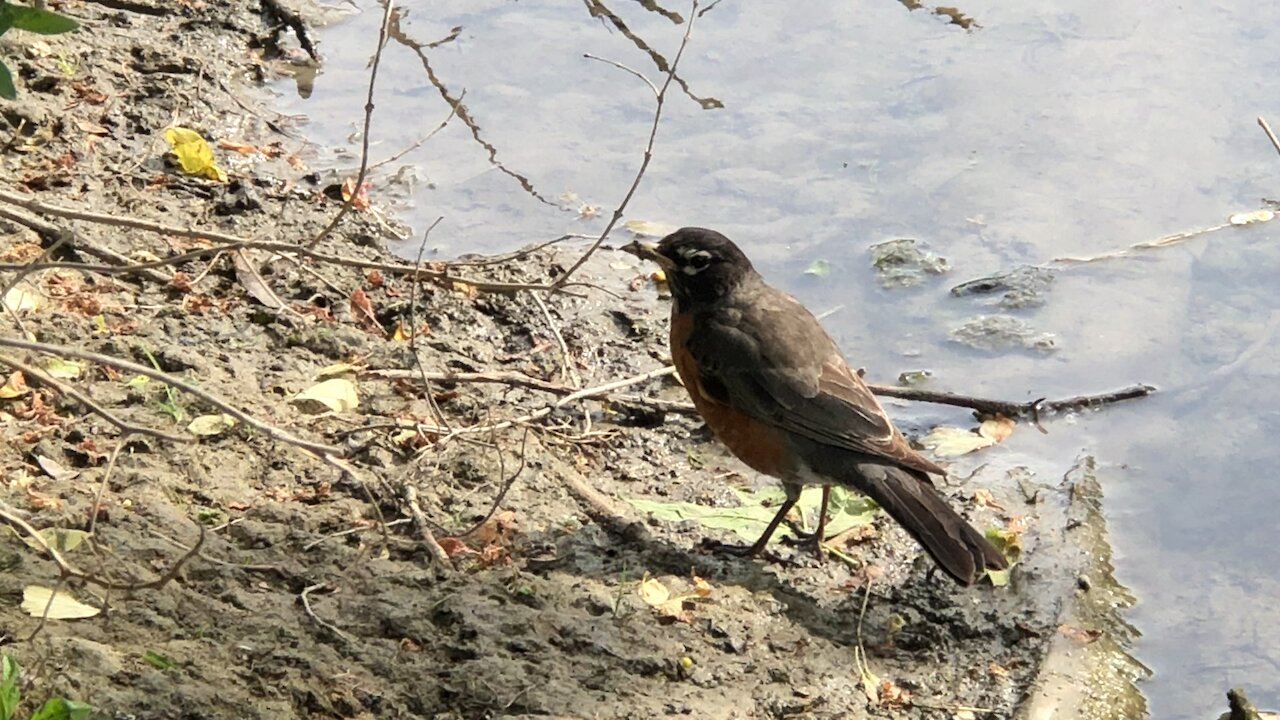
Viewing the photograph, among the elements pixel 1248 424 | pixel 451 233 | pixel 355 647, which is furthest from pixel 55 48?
pixel 1248 424

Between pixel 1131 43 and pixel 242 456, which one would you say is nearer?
pixel 242 456

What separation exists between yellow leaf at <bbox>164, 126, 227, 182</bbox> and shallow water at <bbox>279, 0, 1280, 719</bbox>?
775 millimetres

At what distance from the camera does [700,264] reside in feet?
16.0

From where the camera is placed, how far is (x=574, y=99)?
6.96 meters

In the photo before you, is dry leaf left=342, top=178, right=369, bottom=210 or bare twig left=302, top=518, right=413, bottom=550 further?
dry leaf left=342, top=178, right=369, bottom=210

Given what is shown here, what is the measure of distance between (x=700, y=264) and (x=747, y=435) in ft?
2.25

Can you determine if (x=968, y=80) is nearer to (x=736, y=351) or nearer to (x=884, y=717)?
(x=736, y=351)

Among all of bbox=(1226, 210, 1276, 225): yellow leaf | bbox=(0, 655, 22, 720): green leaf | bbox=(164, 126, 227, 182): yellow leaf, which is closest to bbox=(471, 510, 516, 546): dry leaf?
Result: bbox=(0, 655, 22, 720): green leaf

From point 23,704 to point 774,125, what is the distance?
188 inches

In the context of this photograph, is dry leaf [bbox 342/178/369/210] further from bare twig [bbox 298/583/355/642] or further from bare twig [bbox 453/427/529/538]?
bare twig [bbox 298/583/355/642]

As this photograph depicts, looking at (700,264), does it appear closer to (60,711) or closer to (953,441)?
(953,441)

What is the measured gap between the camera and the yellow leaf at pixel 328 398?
4.40 m

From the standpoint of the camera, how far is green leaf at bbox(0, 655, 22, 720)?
8.30ft

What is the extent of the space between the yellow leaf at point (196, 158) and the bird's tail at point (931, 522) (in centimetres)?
295
